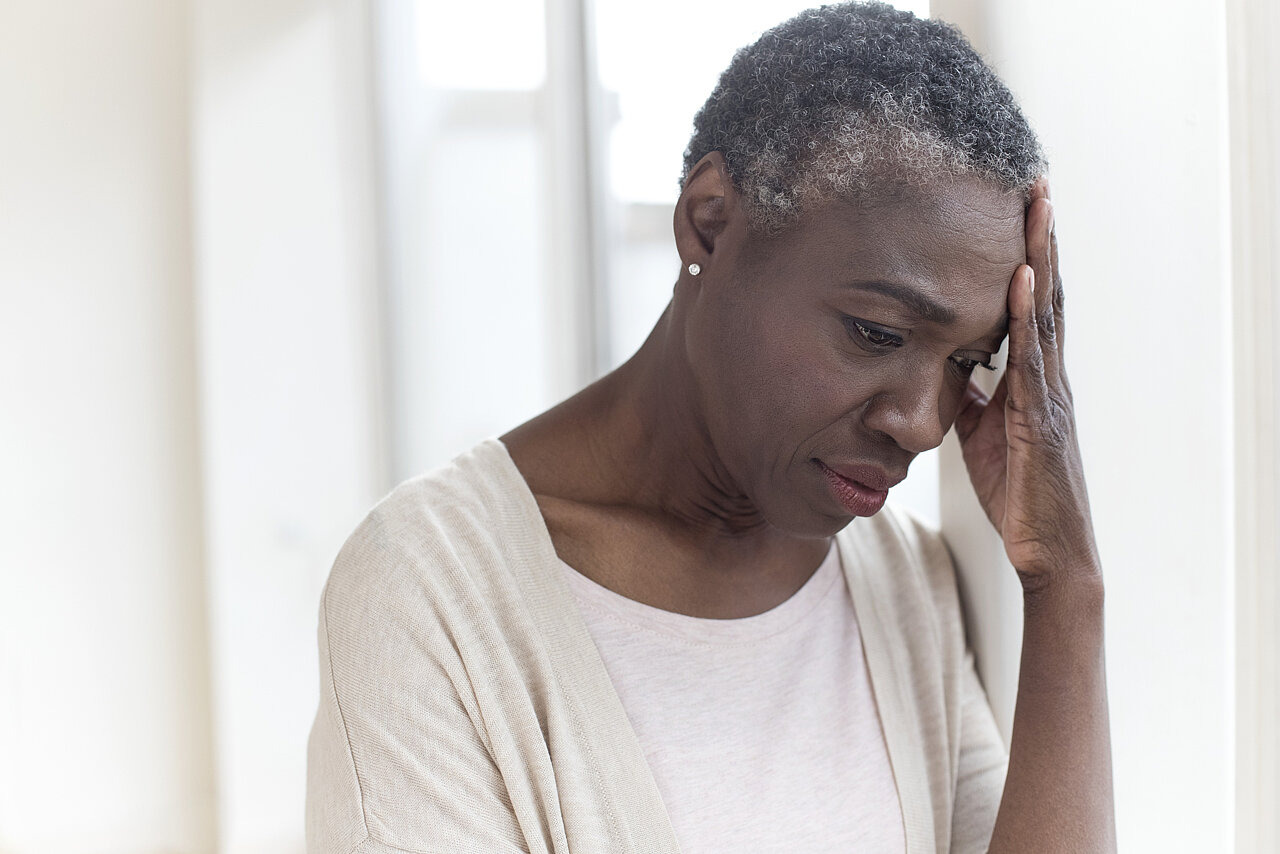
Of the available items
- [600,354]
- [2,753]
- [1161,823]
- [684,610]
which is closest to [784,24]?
[684,610]

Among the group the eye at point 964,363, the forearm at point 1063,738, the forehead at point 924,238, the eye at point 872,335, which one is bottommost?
the forearm at point 1063,738

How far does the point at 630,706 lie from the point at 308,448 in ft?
4.75

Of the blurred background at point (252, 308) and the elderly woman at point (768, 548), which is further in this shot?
the blurred background at point (252, 308)

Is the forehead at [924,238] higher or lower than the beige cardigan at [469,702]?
higher

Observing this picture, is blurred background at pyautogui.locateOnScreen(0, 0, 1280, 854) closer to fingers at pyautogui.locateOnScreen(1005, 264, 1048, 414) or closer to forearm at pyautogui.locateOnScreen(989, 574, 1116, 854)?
fingers at pyautogui.locateOnScreen(1005, 264, 1048, 414)

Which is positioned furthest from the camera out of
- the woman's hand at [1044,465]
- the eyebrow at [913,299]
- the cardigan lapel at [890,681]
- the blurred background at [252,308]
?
the blurred background at [252,308]

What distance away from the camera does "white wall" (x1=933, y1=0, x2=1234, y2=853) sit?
927 mm

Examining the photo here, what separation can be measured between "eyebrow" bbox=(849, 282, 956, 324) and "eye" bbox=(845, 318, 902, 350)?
0.09 feet

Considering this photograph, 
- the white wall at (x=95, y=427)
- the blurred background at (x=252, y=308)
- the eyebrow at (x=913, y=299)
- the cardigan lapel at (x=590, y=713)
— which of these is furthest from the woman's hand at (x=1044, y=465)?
the white wall at (x=95, y=427)

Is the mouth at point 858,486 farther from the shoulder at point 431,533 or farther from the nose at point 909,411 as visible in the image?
the shoulder at point 431,533

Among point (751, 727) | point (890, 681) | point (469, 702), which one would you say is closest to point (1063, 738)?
point (890, 681)

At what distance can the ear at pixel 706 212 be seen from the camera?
2.99 feet

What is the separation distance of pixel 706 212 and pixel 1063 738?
56cm

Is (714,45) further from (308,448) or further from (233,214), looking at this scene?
(308,448)
